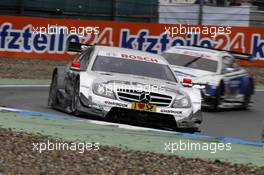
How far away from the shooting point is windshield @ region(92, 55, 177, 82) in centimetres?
1311

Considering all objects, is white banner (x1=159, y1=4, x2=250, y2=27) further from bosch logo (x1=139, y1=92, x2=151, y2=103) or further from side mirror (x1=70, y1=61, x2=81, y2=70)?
bosch logo (x1=139, y1=92, x2=151, y2=103)

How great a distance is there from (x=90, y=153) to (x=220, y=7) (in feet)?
74.7

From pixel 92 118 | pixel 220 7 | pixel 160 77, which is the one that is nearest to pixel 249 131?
pixel 160 77

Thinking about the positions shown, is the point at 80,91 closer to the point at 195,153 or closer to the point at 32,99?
the point at 195,153

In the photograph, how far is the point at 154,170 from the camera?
26.2 feet

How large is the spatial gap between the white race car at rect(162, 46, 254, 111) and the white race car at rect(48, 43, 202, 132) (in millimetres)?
4051

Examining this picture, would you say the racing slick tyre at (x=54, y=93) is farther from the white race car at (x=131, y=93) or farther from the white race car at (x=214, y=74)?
the white race car at (x=214, y=74)

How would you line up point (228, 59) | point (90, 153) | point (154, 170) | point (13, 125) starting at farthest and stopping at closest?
point (228, 59), point (13, 125), point (90, 153), point (154, 170)

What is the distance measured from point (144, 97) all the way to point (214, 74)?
6.14 m

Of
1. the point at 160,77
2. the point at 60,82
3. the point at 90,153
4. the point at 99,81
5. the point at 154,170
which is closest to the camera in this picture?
the point at 154,170

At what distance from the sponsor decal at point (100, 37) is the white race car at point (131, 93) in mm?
11915

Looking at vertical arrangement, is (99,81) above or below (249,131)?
above

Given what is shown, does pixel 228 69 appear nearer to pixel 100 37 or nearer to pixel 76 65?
pixel 76 65

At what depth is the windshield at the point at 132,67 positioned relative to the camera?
43.0ft
